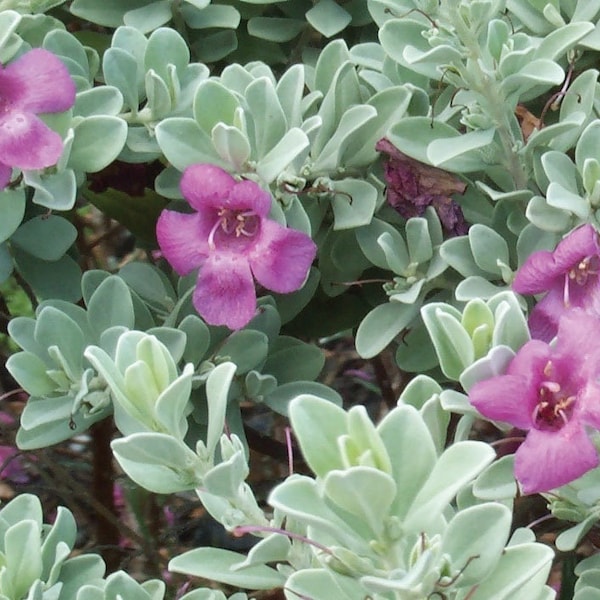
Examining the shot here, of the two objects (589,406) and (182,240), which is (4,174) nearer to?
(182,240)

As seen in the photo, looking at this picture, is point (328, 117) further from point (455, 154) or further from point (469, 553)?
point (469, 553)

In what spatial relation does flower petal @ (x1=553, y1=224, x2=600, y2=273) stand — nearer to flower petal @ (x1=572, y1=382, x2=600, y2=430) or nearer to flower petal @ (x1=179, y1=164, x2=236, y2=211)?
flower petal @ (x1=572, y1=382, x2=600, y2=430)

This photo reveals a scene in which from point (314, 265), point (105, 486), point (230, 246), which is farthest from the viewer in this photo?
point (105, 486)

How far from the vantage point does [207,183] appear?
2.68ft

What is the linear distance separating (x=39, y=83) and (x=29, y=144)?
0.20 feet

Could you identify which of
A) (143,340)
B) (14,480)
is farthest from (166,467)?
(14,480)

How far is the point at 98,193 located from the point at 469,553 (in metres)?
0.63

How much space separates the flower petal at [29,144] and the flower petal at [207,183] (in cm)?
11

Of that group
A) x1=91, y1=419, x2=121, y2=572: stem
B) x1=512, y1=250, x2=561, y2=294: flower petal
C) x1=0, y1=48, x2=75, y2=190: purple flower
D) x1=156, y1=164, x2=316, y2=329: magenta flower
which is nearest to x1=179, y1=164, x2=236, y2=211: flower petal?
x1=156, y1=164, x2=316, y2=329: magenta flower

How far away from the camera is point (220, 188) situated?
2.68 ft

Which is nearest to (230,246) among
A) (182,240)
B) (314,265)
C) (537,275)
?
(182,240)

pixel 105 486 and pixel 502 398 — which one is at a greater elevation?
pixel 502 398

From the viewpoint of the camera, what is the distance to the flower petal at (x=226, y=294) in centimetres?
83

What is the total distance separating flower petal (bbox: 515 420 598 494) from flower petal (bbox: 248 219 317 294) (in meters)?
0.27
